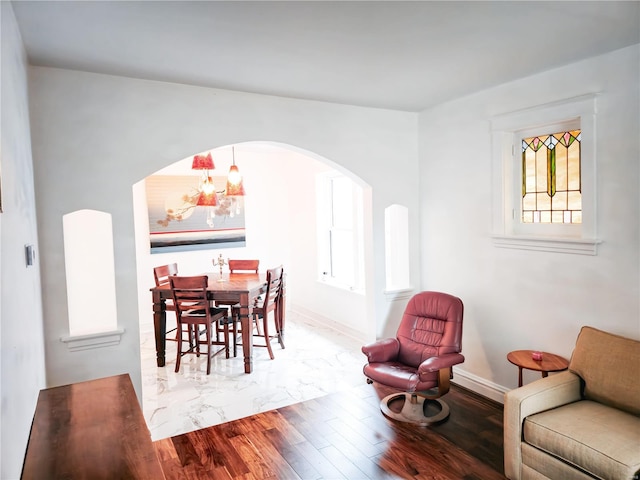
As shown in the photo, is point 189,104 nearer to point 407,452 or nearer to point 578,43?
point 578,43

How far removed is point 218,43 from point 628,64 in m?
2.58

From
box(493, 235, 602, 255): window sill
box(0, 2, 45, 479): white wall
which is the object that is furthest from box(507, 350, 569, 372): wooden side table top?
box(0, 2, 45, 479): white wall

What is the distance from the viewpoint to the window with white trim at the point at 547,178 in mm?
3184

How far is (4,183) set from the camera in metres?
1.76

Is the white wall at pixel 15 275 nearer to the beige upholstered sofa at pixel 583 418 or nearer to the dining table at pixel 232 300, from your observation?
the dining table at pixel 232 300

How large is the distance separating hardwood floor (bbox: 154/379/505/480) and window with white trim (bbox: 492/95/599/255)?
4.91 ft

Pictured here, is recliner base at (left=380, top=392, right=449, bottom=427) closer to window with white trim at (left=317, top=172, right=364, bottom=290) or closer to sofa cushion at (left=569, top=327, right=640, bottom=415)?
sofa cushion at (left=569, top=327, right=640, bottom=415)

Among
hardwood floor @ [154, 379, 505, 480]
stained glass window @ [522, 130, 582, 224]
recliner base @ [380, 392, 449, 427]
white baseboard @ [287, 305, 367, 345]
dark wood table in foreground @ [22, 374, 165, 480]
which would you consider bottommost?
hardwood floor @ [154, 379, 505, 480]

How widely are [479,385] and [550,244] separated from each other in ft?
4.77

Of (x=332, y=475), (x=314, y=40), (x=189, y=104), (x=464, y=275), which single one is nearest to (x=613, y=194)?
(x=464, y=275)

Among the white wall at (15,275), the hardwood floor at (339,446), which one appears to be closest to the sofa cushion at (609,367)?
the hardwood floor at (339,446)

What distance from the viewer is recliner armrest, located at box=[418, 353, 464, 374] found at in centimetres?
335

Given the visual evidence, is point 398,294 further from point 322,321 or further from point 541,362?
point 322,321

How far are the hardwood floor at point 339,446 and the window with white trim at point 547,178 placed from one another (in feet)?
4.91
